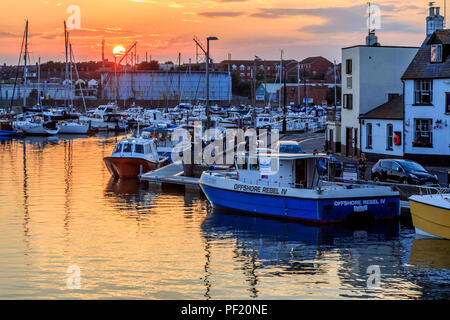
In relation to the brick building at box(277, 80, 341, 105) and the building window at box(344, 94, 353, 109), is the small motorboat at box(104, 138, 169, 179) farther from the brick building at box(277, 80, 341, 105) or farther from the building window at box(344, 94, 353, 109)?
the brick building at box(277, 80, 341, 105)

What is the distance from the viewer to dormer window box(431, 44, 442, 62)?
150 ft

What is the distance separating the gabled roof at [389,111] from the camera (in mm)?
48797

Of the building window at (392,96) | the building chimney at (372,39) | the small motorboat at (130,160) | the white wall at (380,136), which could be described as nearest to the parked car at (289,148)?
the white wall at (380,136)

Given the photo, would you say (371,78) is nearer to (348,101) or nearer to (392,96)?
(392,96)

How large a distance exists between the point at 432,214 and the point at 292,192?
7.22 meters

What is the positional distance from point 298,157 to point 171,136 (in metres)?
28.3

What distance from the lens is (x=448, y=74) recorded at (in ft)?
146

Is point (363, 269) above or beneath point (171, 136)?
beneath

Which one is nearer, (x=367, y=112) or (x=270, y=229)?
(x=270, y=229)

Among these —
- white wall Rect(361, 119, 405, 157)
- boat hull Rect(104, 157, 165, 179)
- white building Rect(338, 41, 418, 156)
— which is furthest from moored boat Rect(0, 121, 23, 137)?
white wall Rect(361, 119, 405, 157)

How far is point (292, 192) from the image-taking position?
33312 millimetres

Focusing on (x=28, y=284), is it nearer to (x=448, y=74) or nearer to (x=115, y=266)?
(x=115, y=266)

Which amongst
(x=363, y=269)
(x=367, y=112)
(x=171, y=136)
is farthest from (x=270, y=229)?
(x=171, y=136)

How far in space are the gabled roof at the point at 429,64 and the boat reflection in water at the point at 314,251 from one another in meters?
15.8
